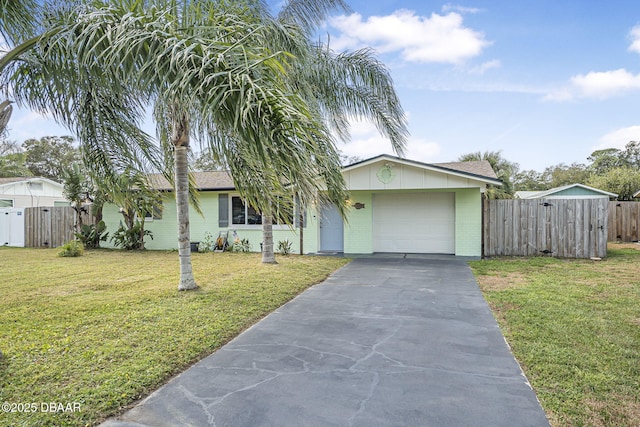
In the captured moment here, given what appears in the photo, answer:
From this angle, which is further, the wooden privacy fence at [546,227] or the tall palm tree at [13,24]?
the wooden privacy fence at [546,227]

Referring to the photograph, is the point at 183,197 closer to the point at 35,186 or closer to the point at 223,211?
the point at 223,211

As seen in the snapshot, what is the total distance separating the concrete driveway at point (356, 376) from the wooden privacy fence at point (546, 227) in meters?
7.48

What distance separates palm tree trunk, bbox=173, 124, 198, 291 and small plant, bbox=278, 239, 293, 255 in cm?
630

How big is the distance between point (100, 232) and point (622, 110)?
25.5 m

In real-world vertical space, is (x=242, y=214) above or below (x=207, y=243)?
above

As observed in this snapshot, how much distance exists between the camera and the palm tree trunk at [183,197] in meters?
6.66

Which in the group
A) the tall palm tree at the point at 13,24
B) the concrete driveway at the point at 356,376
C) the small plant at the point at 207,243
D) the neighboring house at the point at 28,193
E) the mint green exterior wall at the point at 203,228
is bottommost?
the concrete driveway at the point at 356,376

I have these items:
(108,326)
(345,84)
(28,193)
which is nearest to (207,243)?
(345,84)

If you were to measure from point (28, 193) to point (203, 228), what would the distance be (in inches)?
664

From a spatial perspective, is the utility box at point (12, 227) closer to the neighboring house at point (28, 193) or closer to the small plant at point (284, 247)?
the neighboring house at point (28, 193)

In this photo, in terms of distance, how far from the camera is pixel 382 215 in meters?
13.8

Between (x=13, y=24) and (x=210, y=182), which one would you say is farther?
(x=210, y=182)

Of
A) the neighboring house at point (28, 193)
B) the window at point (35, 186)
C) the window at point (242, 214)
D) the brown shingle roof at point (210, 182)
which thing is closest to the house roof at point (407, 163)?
the brown shingle roof at point (210, 182)

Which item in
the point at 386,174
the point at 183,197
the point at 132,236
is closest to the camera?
the point at 183,197
